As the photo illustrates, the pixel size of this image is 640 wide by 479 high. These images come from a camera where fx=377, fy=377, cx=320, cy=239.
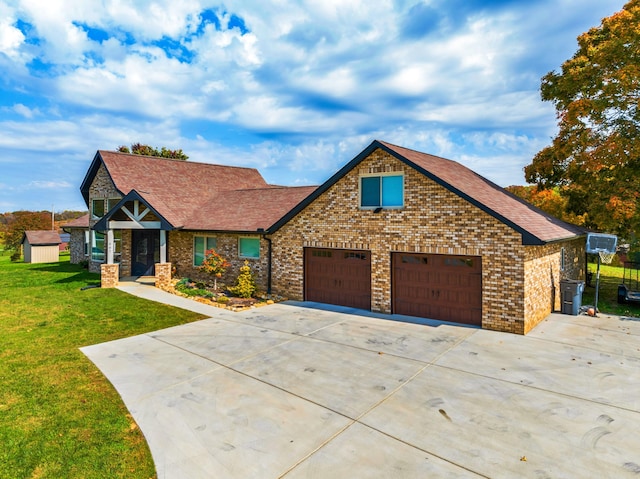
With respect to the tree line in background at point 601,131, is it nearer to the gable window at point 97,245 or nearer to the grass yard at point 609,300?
the grass yard at point 609,300

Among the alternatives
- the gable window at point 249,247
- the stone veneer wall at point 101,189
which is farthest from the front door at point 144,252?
the gable window at point 249,247

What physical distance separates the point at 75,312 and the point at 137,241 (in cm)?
882

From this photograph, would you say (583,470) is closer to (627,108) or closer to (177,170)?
(627,108)

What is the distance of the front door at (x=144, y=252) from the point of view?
2150 centimetres

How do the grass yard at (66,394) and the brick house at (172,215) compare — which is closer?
the grass yard at (66,394)

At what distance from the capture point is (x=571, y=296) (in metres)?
12.8

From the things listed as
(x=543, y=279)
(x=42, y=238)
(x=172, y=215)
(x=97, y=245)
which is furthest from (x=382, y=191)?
(x=42, y=238)

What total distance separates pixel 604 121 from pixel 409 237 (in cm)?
1250

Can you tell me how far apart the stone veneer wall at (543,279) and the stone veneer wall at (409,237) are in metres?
Answer: 0.14

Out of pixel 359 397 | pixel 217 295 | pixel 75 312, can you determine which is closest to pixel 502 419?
pixel 359 397

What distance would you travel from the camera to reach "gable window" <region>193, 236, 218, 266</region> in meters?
19.1

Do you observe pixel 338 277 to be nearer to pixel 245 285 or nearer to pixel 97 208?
pixel 245 285

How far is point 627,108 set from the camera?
16.1 m

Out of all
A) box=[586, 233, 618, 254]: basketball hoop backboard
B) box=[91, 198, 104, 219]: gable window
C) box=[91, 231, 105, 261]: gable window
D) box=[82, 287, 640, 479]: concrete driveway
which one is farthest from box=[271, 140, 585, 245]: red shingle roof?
box=[91, 231, 105, 261]: gable window
